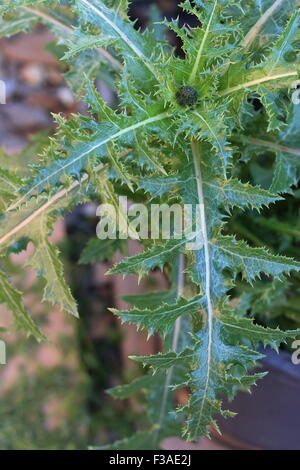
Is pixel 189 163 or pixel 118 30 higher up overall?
pixel 118 30

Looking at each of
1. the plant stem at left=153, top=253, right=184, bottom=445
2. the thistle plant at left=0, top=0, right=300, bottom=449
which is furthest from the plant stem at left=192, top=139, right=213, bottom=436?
the plant stem at left=153, top=253, right=184, bottom=445

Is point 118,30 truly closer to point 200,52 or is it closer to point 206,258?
point 200,52

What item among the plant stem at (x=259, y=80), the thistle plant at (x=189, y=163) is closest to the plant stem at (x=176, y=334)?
the thistle plant at (x=189, y=163)

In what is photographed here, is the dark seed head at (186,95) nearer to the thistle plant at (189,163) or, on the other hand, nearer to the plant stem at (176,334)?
the thistle plant at (189,163)

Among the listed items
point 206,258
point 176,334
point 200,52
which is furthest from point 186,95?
point 176,334

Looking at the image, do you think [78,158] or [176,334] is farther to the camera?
[176,334]

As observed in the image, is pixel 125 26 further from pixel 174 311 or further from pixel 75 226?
pixel 75 226

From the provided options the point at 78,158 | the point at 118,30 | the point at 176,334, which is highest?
the point at 118,30

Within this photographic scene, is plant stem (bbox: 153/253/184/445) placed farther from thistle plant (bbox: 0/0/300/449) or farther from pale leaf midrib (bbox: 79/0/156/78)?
pale leaf midrib (bbox: 79/0/156/78)
